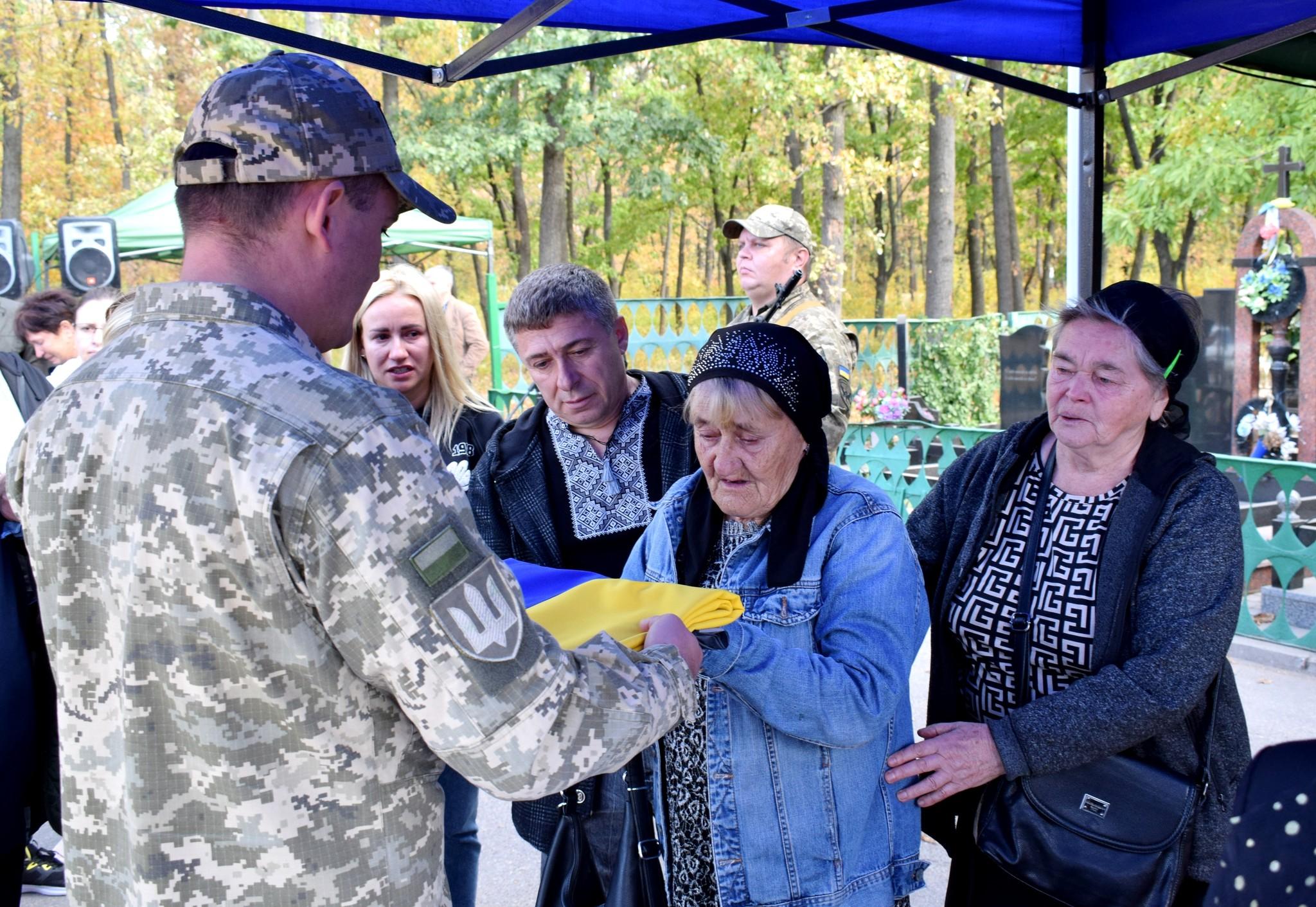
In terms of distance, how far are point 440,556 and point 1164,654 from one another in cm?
149

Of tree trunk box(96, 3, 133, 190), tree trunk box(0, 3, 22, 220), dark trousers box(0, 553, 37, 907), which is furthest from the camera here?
tree trunk box(96, 3, 133, 190)

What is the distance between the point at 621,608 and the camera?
5.99 feet

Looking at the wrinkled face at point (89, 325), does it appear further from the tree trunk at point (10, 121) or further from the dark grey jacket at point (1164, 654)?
the tree trunk at point (10, 121)

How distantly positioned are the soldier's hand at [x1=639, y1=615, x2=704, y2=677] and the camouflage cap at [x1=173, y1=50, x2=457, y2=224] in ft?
2.46

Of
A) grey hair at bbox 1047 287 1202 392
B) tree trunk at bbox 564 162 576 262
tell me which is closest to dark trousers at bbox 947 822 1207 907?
grey hair at bbox 1047 287 1202 392

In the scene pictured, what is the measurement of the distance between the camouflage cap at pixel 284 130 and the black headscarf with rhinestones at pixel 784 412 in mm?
A: 793

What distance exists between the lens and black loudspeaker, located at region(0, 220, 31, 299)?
34.5ft

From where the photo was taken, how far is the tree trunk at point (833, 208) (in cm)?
1688

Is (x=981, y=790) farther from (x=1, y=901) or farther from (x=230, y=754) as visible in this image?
(x=1, y=901)

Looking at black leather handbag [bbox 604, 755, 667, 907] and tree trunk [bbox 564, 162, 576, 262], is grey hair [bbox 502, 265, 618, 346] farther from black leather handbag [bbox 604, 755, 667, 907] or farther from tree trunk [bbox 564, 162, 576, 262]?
tree trunk [bbox 564, 162, 576, 262]

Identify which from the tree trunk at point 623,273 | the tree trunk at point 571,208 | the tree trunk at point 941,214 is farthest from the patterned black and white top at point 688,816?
the tree trunk at point 623,273

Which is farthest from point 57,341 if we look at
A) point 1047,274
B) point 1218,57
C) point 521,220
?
point 1047,274

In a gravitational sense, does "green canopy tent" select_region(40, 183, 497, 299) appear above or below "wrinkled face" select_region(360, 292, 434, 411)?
above

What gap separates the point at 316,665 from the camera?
1368mm
